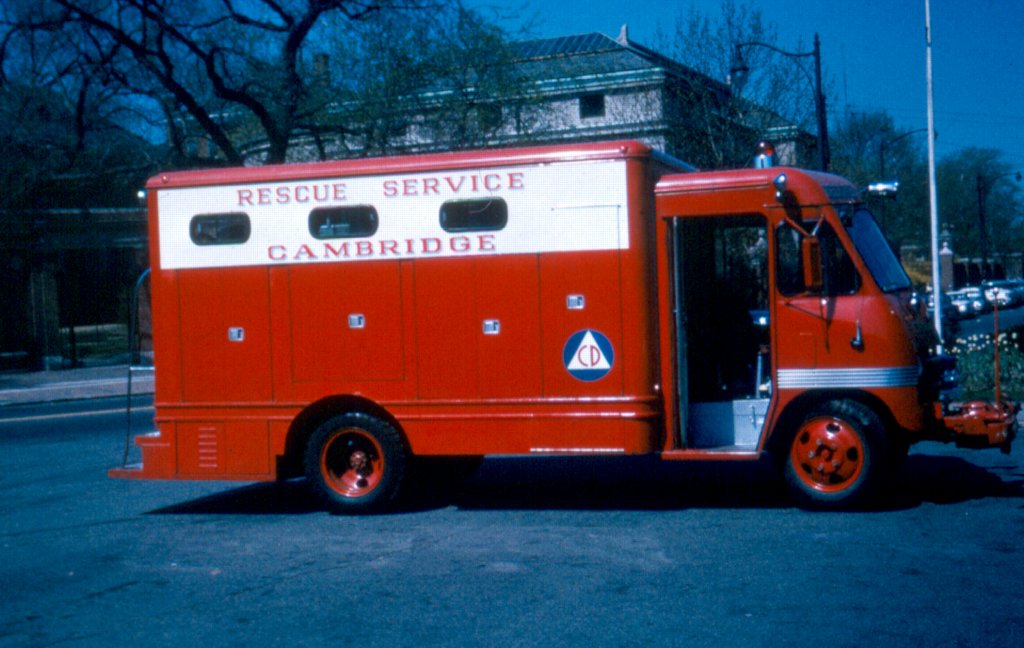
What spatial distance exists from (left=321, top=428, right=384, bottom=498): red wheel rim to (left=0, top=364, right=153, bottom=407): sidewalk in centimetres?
1622

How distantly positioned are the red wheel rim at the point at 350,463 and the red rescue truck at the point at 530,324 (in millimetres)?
20

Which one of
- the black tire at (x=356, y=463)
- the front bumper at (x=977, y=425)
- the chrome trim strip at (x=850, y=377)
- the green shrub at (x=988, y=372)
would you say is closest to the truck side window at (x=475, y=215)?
the black tire at (x=356, y=463)

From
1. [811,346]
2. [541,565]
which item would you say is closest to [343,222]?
[541,565]

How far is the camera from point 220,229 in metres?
10.0

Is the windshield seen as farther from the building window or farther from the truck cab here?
the building window

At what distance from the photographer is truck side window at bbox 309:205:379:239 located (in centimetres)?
968

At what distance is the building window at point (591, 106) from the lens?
34888 mm

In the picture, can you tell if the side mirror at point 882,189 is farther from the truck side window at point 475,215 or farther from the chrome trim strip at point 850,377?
the truck side window at point 475,215

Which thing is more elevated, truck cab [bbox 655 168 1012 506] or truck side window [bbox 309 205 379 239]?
truck side window [bbox 309 205 379 239]

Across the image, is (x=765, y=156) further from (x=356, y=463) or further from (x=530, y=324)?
(x=356, y=463)

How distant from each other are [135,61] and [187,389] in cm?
1518

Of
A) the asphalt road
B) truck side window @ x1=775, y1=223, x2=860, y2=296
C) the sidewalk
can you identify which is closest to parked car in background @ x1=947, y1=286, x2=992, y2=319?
the sidewalk

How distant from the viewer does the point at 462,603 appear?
6770 mm

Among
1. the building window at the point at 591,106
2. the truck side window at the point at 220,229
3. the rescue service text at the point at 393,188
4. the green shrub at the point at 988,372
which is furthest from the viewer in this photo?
the building window at the point at 591,106
